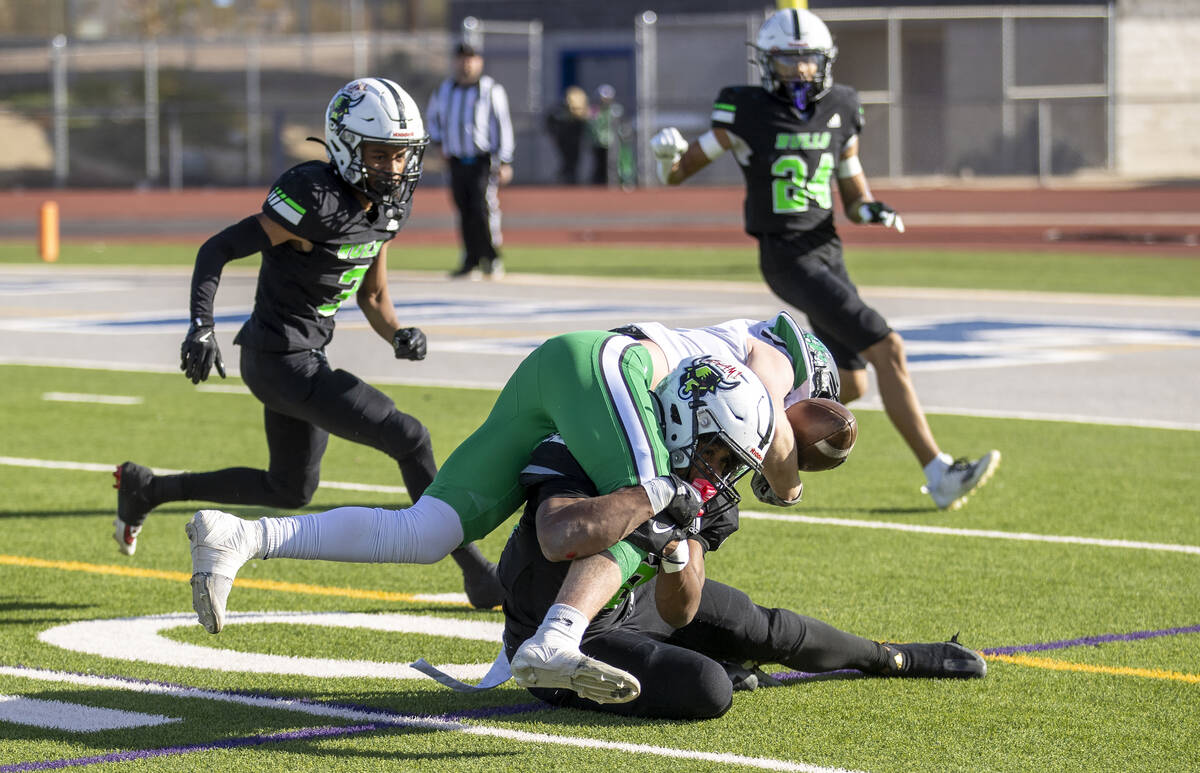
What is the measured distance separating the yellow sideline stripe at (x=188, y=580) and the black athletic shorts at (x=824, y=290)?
255 cm

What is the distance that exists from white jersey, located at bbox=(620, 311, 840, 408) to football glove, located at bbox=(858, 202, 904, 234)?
345cm

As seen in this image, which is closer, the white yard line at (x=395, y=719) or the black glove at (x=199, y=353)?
the white yard line at (x=395, y=719)

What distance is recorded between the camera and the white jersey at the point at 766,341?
5.16 meters

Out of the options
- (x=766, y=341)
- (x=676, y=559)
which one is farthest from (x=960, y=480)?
(x=676, y=559)

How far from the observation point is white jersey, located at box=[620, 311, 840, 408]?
203 inches

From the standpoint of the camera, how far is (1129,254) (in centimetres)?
2384

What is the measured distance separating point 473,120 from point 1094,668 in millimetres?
14706

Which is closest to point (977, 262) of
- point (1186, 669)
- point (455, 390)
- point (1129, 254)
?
point (1129, 254)

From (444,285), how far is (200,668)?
1448 centimetres

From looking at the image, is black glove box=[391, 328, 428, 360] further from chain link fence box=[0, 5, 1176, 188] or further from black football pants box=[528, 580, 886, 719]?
chain link fence box=[0, 5, 1176, 188]

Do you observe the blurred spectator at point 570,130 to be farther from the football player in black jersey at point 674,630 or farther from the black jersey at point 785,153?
the football player in black jersey at point 674,630

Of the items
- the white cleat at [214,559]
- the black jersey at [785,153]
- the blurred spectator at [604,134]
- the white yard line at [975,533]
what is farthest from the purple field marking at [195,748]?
the blurred spectator at [604,134]

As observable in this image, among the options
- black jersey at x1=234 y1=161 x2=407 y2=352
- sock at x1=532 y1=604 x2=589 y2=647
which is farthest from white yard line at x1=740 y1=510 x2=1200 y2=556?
sock at x1=532 y1=604 x2=589 y2=647

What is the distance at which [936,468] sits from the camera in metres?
8.19
